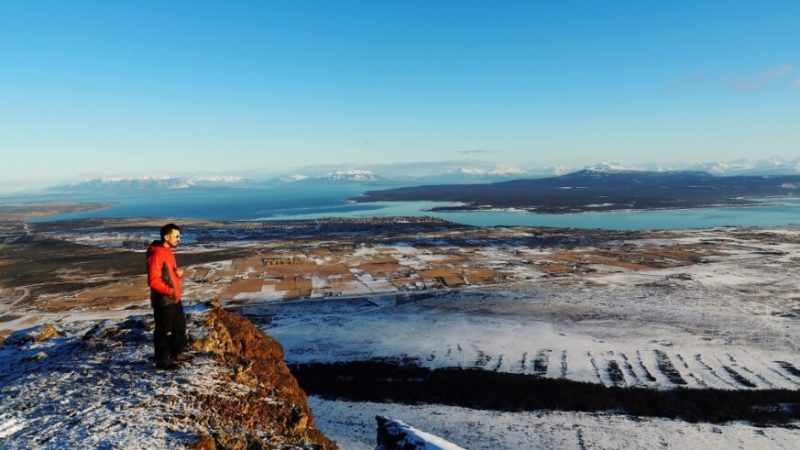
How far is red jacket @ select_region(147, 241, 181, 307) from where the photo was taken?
23.3 feet

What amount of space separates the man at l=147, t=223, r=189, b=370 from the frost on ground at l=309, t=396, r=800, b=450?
8382mm

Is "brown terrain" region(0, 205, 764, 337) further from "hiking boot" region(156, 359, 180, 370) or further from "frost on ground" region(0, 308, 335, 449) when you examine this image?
"hiking boot" region(156, 359, 180, 370)

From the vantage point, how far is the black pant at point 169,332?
299 inches

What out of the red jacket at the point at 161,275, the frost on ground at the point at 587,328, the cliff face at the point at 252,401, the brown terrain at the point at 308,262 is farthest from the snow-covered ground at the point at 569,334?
the red jacket at the point at 161,275

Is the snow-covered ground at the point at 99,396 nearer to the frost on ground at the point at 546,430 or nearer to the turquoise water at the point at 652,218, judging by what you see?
the frost on ground at the point at 546,430

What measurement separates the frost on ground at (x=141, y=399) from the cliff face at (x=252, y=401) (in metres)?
0.02

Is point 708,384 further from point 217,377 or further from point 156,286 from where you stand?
point 156,286

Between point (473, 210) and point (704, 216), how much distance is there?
5325 centimetres

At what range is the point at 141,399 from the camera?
704 centimetres

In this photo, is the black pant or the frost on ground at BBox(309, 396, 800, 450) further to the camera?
the frost on ground at BBox(309, 396, 800, 450)

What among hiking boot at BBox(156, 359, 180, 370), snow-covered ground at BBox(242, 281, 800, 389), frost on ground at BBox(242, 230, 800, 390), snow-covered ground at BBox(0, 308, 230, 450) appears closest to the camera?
snow-covered ground at BBox(0, 308, 230, 450)

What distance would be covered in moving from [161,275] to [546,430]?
13662 mm

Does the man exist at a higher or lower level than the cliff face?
higher

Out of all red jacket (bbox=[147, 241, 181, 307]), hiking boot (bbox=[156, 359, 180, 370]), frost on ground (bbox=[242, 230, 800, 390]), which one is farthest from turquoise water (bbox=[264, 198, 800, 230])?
red jacket (bbox=[147, 241, 181, 307])
